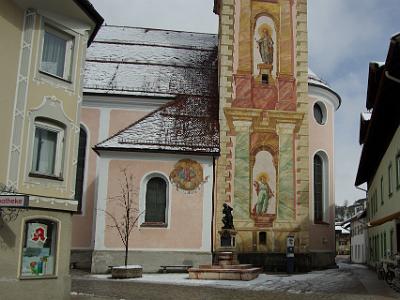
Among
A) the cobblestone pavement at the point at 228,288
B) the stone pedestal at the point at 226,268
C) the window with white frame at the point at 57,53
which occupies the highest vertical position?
the window with white frame at the point at 57,53

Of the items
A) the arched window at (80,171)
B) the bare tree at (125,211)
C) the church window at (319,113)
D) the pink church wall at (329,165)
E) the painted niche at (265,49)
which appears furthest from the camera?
the church window at (319,113)

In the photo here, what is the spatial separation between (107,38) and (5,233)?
71.7ft

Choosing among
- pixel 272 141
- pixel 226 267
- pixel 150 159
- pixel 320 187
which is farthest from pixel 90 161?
pixel 320 187

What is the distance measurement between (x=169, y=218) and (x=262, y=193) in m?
4.73

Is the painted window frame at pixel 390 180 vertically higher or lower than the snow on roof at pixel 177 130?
lower

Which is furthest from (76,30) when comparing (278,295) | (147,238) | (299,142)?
(299,142)

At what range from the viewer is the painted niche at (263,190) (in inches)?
1011

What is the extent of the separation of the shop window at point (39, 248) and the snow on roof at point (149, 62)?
14587mm

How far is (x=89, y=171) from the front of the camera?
2662 cm

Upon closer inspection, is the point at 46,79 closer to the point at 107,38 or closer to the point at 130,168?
the point at 130,168

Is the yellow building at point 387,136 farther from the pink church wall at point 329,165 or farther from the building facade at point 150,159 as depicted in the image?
the building facade at point 150,159

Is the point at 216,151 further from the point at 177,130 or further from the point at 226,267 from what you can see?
the point at 226,267

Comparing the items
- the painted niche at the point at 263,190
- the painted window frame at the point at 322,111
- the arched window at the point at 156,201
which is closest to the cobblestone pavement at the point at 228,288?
the arched window at the point at 156,201

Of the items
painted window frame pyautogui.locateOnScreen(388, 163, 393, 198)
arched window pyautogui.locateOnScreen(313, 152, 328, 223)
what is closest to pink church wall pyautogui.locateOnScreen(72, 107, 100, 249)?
arched window pyautogui.locateOnScreen(313, 152, 328, 223)
